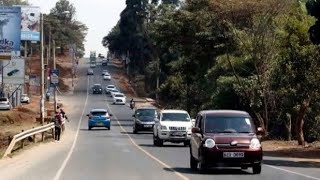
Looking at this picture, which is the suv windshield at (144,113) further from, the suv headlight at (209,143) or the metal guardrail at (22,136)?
the suv headlight at (209,143)

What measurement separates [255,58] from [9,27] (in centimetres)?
2154

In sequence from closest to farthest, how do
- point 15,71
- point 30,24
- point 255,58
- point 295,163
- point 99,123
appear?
point 295,163
point 255,58
point 99,123
point 30,24
point 15,71

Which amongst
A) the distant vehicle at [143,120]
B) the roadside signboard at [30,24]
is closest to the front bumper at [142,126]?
the distant vehicle at [143,120]

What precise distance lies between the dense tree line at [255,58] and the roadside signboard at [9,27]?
14083mm

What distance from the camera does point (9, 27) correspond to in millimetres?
57188

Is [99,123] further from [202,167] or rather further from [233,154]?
[233,154]

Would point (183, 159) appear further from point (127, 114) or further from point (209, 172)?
point (127, 114)

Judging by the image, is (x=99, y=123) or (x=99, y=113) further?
(x=99, y=123)

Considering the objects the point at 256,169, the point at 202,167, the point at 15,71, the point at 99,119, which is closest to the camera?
the point at 256,169

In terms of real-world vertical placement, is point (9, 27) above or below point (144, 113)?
above

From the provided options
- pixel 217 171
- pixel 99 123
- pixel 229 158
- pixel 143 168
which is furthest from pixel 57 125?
pixel 229 158

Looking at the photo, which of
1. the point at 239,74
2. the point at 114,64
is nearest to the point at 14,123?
the point at 239,74

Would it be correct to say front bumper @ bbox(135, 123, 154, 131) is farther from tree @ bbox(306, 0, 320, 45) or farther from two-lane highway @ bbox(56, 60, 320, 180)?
tree @ bbox(306, 0, 320, 45)

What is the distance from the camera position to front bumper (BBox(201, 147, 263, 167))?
2108 centimetres
